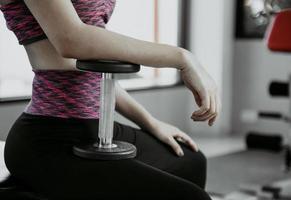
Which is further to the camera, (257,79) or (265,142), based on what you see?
(257,79)

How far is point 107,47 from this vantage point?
104 cm

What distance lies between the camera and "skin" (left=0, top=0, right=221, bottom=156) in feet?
3.42

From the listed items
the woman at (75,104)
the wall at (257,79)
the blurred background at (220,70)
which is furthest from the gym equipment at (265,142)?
the woman at (75,104)

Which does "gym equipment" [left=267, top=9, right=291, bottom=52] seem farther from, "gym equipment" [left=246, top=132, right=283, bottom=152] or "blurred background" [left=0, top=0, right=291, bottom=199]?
"blurred background" [left=0, top=0, right=291, bottom=199]

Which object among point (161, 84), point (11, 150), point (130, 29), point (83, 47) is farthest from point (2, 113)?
point (83, 47)

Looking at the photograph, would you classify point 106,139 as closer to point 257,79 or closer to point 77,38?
point 77,38

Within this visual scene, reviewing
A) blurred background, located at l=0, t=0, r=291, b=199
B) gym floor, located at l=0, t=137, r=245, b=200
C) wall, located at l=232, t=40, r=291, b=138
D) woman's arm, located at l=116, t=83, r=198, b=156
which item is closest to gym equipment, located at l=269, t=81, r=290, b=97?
blurred background, located at l=0, t=0, r=291, b=199

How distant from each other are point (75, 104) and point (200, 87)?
29 cm

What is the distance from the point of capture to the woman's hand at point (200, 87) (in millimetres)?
1098

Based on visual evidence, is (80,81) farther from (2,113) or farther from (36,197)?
(2,113)

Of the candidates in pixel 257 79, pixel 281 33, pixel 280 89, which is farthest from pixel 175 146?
pixel 257 79

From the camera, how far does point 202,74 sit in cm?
111

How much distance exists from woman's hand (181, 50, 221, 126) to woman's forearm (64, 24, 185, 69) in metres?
0.06

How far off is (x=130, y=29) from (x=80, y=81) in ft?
9.27
